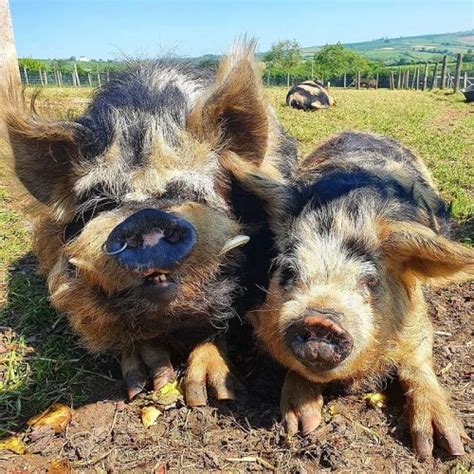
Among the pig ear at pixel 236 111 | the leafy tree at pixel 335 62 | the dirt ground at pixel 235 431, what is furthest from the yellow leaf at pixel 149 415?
the leafy tree at pixel 335 62

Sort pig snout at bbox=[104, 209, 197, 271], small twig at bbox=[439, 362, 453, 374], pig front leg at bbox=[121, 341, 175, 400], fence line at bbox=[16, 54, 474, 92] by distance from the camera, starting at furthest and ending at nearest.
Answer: fence line at bbox=[16, 54, 474, 92] → small twig at bbox=[439, 362, 453, 374] → pig front leg at bbox=[121, 341, 175, 400] → pig snout at bbox=[104, 209, 197, 271]

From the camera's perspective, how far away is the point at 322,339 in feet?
7.51

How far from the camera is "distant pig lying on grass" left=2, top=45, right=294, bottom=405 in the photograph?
2469 millimetres

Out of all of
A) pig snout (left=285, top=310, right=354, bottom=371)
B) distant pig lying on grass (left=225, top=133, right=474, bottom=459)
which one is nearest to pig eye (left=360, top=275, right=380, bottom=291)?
distant pig lying on grass (left=225, top=133, right=474, bottom=459)

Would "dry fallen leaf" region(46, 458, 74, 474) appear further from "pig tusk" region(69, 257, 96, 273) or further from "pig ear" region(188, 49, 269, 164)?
"pig ear" region(188, 49, 269, 164)

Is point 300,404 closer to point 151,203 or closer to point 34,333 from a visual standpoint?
point 151,203

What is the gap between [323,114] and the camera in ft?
49.5

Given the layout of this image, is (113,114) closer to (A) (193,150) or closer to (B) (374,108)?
(A) (193,150)

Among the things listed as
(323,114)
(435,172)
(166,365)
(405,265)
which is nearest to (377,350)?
(405,265)

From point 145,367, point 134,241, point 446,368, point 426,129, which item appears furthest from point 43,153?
point 426,129

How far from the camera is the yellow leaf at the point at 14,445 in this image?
249 centimetres

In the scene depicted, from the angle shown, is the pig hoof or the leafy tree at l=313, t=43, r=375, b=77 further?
the leafy tree at l=313, t=43, r=375, b=77

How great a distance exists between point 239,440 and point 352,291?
2.67ft

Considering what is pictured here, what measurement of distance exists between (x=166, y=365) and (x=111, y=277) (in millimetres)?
762
